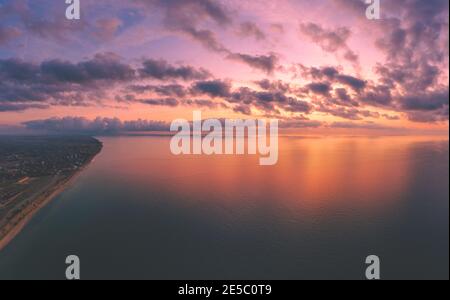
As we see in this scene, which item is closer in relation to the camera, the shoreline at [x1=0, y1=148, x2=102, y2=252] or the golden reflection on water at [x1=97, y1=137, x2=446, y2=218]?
the shoreline at [x1=0, y1=148, x2=102, y2=252]

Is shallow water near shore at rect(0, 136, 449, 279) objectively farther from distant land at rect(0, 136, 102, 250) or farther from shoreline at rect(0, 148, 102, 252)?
distant land at rect(0, 136, 102, 250)

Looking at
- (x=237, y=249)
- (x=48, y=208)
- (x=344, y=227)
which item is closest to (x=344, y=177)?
(x=344, y=227)

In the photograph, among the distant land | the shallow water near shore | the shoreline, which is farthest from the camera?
the distant land

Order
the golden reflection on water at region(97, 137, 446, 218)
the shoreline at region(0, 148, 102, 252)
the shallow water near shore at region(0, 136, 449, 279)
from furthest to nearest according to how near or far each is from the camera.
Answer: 1. the golden reflection on water at region(97, 137, 446, 218)
2. the shoreline at region(0, 148, 102, 252)
3. the shallow water near shore at region(0, 136, 449, 279)

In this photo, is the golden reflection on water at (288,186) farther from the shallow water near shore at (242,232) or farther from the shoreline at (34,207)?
the shoreline at (34,207)

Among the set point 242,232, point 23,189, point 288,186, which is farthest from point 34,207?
point 288,186

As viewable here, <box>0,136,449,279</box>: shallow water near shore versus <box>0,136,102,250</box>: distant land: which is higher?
<box>0,136,102,250</box>: distant land

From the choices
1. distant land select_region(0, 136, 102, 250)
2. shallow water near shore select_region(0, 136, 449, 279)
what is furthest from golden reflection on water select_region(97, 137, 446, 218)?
distant land select_region(0, 136, 102, 250)
